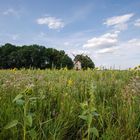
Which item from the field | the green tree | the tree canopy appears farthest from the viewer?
the tree canopy

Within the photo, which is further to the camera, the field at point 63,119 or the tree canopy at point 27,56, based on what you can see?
the tree canopy at point 27,56

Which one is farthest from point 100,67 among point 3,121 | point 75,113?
point 3,121

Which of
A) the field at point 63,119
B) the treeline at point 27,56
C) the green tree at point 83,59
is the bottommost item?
the field at point 63,119

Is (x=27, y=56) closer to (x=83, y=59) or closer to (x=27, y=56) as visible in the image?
(x=27, y=56)

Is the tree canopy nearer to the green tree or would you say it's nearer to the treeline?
the treeline

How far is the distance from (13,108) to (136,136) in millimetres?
1032

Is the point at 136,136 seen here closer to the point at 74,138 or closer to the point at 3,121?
the point at 74,138

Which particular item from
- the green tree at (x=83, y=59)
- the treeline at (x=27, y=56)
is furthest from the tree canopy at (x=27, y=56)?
the green tree at (x=83, y=59)

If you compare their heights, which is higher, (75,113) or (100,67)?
(100,67)

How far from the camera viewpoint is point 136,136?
2.41 m

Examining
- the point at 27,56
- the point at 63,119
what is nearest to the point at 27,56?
the point at 27,56

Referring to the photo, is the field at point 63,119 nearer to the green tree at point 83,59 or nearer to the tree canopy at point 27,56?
the green tree at point 83,59

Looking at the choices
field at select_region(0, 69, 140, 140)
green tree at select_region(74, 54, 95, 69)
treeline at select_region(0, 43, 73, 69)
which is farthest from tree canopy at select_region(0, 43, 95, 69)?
field at select_region(0, 69, 140, 140)

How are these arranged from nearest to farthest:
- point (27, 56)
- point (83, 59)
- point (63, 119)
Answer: point (63, 119), point (83, 59), point (27, 56)
